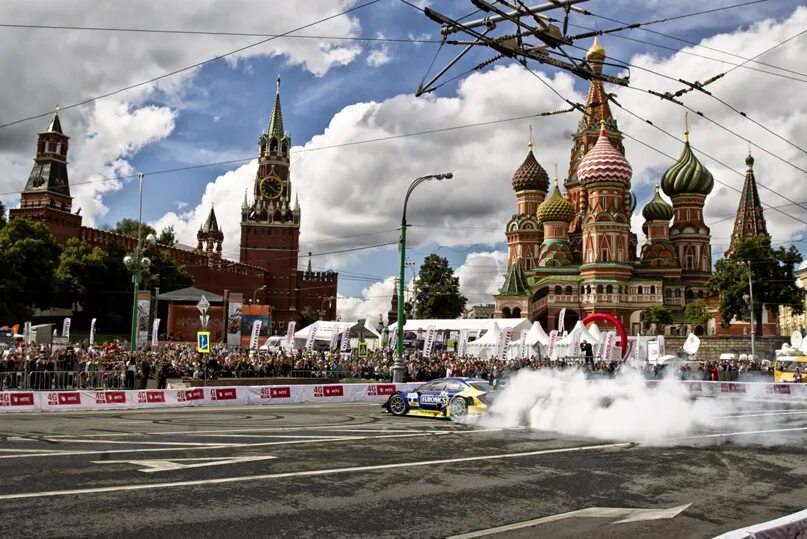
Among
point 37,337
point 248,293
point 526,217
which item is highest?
point 526,217

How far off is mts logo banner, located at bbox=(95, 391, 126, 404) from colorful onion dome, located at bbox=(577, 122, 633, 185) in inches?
2730

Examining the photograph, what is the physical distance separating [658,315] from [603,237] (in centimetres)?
1096

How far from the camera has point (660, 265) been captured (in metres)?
87.8

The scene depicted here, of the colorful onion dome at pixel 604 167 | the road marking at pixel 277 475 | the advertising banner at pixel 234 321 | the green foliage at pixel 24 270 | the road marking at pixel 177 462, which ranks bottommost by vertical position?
the road marking at pixel 277 475

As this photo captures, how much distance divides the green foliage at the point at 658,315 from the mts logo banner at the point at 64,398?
68187 millimetres

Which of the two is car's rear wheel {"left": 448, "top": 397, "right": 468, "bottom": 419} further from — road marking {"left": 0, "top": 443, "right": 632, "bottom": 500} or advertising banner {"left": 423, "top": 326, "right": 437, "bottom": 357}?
advertising banner {"left": 423, "top": 326, "right": 437, "bottom": 357}

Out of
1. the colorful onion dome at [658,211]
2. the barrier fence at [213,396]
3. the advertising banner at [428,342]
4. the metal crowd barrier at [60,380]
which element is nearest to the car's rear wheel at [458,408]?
the barrier fence at [213,396]

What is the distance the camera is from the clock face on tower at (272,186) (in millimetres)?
133875

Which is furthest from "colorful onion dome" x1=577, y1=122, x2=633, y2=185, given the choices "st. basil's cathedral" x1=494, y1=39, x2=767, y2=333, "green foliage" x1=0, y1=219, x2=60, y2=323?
"green foliage" x1=0, y1=219, x2=60, y2=323

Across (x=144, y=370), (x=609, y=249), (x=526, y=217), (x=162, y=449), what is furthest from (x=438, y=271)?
(x=162, y=449)

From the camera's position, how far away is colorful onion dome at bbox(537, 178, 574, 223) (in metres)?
93.1

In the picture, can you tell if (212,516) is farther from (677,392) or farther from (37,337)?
(37,337)

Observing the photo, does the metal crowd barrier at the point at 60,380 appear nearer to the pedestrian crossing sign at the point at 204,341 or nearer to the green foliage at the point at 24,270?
the pedestrian crossing sign at the point at 204,341

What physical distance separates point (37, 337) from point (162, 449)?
88.5ft
